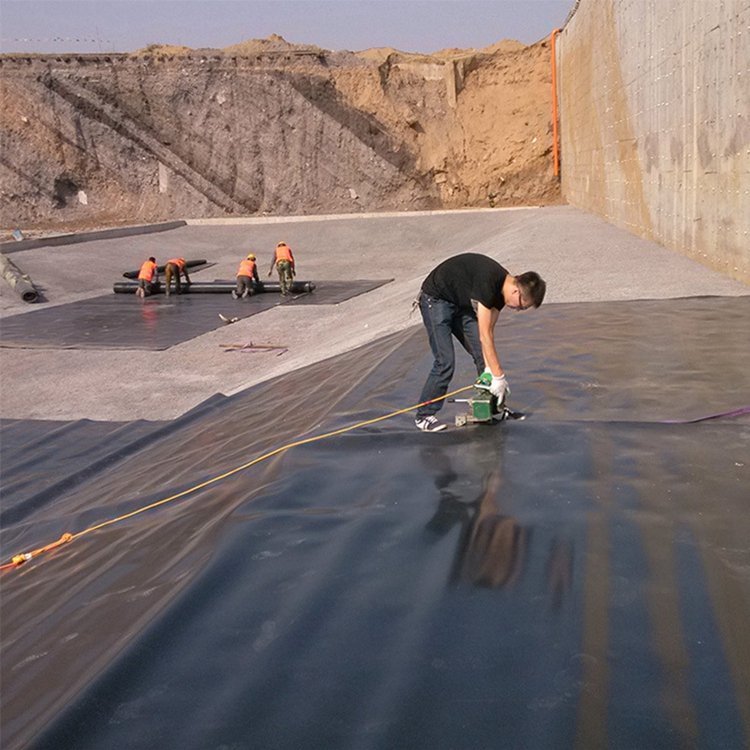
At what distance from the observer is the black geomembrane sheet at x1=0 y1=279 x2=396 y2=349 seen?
14.3 m

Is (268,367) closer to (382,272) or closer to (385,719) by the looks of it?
(385,719)

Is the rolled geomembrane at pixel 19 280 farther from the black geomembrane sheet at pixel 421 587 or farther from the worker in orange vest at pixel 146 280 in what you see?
the black geomembrane sheet at pixel 421 587

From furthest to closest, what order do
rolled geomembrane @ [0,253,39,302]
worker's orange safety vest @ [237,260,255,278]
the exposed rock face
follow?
the exposed rock face
rolled geomembrane @ [0,253,39,302]
worker's orange safety vest @ [237,260,255,278]

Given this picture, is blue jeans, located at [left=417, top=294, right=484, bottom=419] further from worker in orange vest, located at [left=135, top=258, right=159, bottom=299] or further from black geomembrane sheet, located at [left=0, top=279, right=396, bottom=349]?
worker in orange vest, located at [left=135, top=258, right=159, bottom=299]

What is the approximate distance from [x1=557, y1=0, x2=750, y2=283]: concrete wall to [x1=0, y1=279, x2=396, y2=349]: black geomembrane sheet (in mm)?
5988

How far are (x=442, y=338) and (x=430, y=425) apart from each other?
572 millimetres

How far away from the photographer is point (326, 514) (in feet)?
14.7

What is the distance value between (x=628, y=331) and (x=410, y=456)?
3.61 m

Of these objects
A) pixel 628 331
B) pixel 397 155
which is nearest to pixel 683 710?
pixel 628 331

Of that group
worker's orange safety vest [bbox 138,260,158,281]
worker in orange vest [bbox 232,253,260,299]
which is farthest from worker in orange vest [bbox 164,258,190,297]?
worker in orange vest [bbox 232,253,260,299]

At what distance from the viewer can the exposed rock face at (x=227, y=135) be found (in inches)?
1427

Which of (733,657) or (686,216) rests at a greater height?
(686,216)

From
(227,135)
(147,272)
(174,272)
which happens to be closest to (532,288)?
(174,272)

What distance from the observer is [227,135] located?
125 feet
